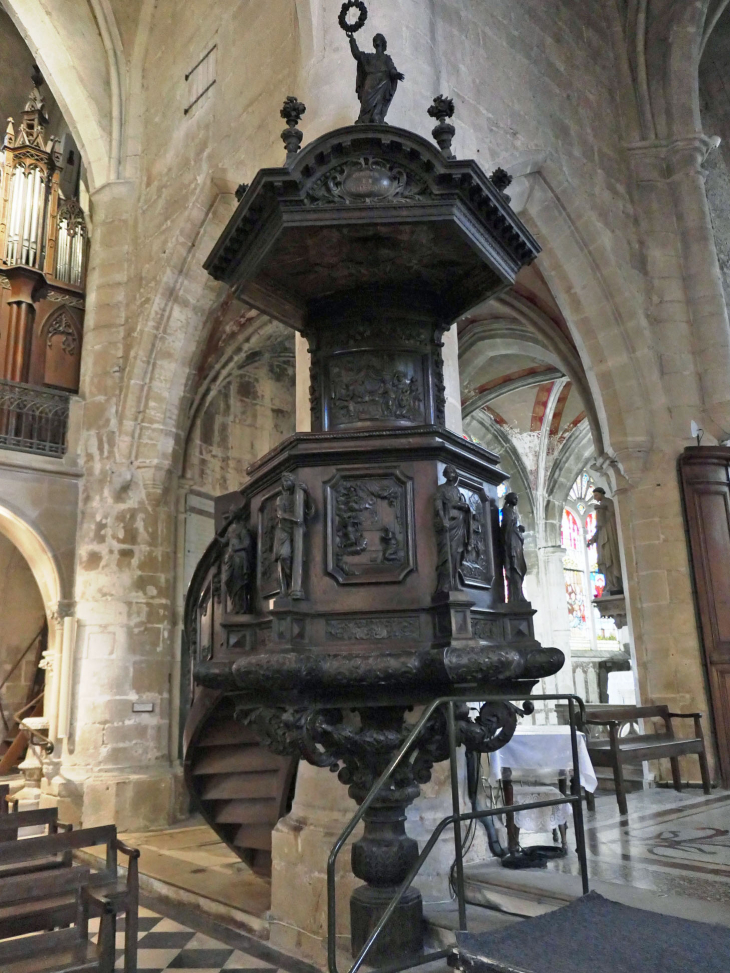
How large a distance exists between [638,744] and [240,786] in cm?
300

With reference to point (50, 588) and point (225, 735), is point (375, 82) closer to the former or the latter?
point (225, 735)

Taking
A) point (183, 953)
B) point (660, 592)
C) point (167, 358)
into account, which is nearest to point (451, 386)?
point (183, 953)

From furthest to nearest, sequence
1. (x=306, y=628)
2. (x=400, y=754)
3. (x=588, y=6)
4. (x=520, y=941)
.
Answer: (x=588, y=6) < (x=306, y=628) < (x=400, y=754) < (x=520, y=941)

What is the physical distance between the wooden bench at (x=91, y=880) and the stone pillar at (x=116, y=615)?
3.73 metres

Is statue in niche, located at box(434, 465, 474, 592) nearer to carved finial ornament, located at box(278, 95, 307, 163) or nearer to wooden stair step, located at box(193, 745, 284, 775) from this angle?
carved finial ornament, located at box(278, 95, 307, 163)

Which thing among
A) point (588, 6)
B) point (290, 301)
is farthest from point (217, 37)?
point (290, 301)

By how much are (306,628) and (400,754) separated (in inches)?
21.9

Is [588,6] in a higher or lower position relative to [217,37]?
higher

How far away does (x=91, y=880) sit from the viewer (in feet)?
11.5

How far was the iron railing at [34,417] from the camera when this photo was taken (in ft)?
27.5

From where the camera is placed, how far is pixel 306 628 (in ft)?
9.21

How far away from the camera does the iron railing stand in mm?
8367

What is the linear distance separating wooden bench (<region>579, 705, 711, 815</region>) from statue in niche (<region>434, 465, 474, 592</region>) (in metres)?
2.64

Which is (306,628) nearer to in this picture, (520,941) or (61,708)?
(520,941)
